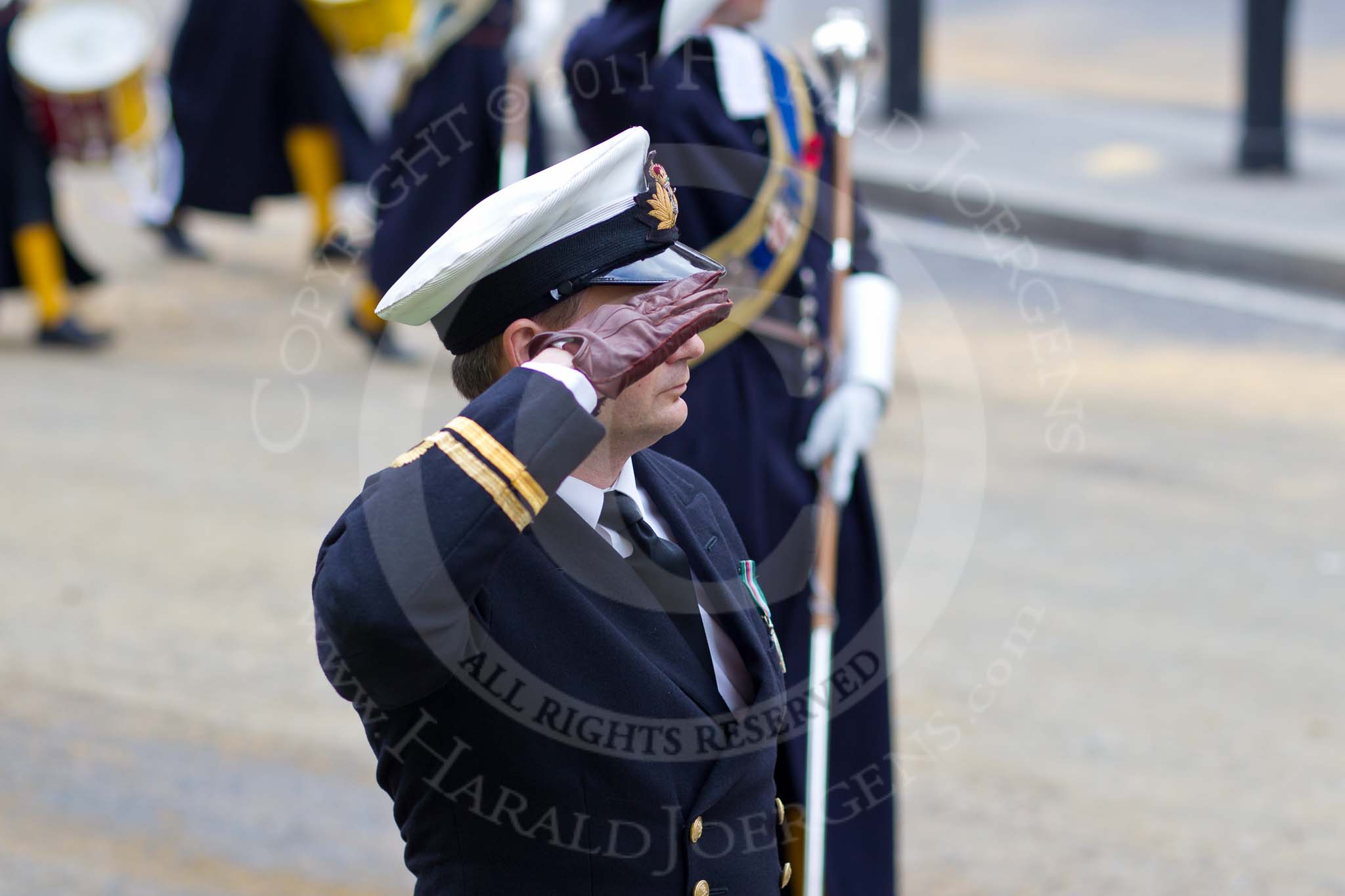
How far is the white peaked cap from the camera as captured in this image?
74.5 inches

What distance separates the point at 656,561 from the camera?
2.00m

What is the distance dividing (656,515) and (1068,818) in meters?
2.23

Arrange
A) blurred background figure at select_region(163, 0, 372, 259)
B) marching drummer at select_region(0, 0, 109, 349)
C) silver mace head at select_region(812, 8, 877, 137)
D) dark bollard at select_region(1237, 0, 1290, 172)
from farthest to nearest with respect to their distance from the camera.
Result: dark bollard at select_region(1237, 0, 1290, 172)
blurred background figure at select_region(163, 0, 372, 259)
marching drummer at select_region(0, 0, 109, 349)
silver mace head at select_region(812, 8, 877, 137)

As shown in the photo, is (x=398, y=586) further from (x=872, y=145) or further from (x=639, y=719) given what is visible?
(x=872, y=145)

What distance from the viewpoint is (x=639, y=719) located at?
195cm

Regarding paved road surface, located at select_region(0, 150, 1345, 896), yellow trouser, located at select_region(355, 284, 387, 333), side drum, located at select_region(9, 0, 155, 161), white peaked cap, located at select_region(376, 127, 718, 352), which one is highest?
side drum, located at select_region(9, 0, 155, 161)

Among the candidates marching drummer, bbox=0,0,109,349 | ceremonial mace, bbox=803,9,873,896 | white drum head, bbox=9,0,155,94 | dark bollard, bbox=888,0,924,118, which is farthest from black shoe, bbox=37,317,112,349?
dark bollard, bbox=888,0,924,118

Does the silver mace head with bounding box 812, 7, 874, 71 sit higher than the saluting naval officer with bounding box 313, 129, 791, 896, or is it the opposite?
the silver mace head with bounding box 812, 7, 874, 71

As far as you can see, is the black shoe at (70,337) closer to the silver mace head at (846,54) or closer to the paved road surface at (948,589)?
the paved road surface at (948,589)

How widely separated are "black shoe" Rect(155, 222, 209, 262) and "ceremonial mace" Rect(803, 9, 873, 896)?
6.28 metres

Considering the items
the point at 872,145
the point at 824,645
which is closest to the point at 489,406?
the point at 824,645

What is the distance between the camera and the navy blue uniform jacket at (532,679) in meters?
1.76

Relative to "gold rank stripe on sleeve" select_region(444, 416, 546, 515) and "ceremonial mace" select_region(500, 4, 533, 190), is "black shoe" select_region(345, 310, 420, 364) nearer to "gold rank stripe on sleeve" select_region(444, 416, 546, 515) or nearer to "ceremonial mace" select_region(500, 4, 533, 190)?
"ceremonial mace" select_region(500, 4, 533, 190)

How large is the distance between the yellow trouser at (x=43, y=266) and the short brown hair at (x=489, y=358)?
6118 millimetres
